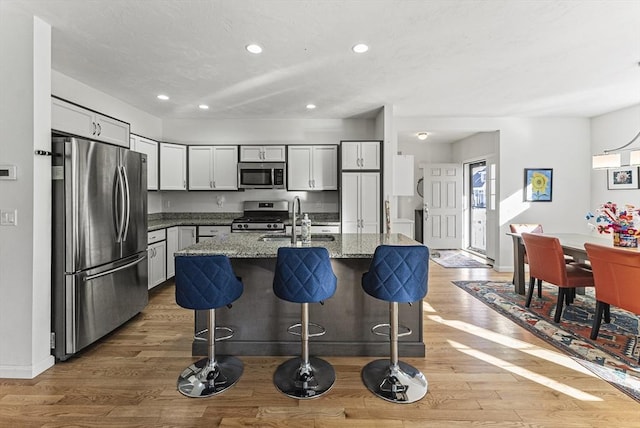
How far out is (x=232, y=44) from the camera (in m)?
2.71

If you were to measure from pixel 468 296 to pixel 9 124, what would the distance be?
485 cm

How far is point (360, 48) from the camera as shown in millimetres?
2771

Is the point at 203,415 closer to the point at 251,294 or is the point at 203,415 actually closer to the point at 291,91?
the point at 251,294

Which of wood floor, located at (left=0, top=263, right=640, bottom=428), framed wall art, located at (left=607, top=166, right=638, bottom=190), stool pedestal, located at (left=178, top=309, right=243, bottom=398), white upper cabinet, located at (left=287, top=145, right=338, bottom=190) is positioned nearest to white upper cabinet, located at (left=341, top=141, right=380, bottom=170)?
white upper cabinet, located at (left=287, top=145, right=338, bottom=190)

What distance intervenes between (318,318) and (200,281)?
1008 millimetres

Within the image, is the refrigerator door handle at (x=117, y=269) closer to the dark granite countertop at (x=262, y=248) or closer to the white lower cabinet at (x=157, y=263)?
the white lower cabinet at (x=157, y=263)

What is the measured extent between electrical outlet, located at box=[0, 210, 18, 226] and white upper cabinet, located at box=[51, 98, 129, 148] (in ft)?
2.78

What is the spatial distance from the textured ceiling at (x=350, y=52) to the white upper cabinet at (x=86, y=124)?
50 cm

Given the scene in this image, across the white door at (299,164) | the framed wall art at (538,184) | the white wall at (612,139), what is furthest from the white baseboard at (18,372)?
the white wall at (612,139)

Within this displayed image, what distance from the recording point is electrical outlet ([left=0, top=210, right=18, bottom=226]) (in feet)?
7.25

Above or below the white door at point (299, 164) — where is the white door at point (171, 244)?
below

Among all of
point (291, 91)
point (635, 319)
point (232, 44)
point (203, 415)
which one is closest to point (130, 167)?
point (232, 44)

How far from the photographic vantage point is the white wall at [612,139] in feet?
14.7

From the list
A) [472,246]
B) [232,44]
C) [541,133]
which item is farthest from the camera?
[472,246]
